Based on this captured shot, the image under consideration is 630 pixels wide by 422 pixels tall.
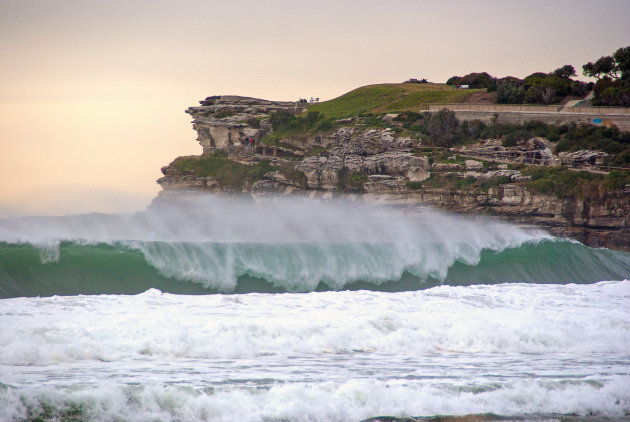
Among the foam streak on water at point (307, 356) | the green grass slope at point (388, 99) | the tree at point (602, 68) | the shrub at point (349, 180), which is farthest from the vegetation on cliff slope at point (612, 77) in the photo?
the foam streak on water at point (307, 356)

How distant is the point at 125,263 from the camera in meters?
17.0

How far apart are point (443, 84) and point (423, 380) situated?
1982 inches

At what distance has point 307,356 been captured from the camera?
10617 millimetres

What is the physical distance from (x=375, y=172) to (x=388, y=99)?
548 inches

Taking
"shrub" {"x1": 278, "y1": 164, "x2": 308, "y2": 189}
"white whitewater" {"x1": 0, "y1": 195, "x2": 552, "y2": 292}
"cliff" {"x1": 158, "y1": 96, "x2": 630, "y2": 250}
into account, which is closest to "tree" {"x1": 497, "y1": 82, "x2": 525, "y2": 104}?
"cliff" {"x1": 158, "y1": 96, "x2": 630, "y2": 250}

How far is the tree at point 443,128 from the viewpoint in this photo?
39781mm

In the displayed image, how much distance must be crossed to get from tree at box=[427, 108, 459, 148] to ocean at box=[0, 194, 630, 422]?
17561 mm

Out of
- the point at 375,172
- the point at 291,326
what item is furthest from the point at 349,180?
the point at 291,326

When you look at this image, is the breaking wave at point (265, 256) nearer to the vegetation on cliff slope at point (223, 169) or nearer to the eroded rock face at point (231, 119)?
the vegetation on cliff slope at point (223, 169)

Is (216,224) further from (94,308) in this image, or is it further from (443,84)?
(443,84)

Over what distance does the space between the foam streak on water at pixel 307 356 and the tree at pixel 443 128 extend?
2555 centimetres

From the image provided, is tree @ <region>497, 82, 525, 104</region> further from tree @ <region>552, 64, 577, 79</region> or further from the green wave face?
the green wave face

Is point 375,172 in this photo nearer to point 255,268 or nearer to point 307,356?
point 255,268

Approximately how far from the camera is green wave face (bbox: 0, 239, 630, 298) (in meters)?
16.1
